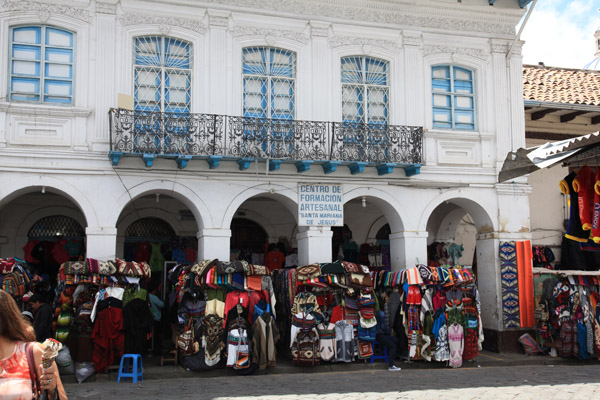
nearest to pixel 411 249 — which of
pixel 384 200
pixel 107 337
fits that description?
pixel 384 200

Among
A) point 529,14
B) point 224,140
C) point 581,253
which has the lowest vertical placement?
point 581,253

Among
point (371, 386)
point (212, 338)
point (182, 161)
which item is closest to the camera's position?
point (371, 386)

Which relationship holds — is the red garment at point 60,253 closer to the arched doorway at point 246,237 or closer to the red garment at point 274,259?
the arched doorway at point 246,237

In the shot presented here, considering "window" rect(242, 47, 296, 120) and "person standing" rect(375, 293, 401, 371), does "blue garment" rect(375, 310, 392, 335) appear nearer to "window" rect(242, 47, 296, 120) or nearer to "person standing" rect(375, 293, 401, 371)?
"person standing" rect(375, 293, 401, 371)

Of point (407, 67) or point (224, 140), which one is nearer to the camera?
point (224, 140)

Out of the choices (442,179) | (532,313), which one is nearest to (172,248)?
(442,179)

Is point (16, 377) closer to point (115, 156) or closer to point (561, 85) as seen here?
point (115, 156)

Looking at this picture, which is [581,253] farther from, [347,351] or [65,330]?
[65,330]

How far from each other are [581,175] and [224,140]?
8.04 meters

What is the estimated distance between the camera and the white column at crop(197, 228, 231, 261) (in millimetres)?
13484

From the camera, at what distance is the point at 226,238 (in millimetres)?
13680

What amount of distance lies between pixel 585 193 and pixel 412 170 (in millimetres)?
7332

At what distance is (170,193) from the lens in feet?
45.0

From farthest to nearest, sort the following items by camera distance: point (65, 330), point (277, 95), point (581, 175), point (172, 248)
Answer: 1. point (172, 248)
2. point (277, 95)
3. point (65, 330)
4. point (581, 175)
